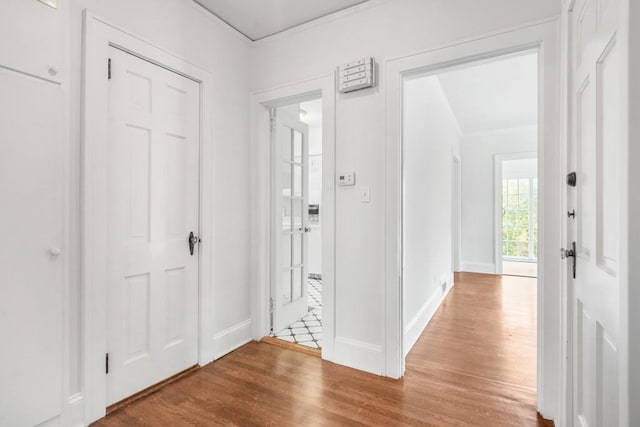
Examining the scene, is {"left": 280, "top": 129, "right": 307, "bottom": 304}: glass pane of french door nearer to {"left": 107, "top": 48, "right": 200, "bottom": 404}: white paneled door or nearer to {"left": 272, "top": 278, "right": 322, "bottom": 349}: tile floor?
{"left": 272, "top": 278, "right": 322, "bottom": 349}: tile floor

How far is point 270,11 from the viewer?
7.66 ft

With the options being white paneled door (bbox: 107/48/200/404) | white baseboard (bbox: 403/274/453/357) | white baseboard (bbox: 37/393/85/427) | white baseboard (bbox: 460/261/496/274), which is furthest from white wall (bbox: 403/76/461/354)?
white baseboard (bbox: 37/393/85/427)

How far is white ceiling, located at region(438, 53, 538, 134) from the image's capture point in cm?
325

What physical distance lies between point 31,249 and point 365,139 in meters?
1.95

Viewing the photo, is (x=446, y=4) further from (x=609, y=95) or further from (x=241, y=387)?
(x=241, y=387)

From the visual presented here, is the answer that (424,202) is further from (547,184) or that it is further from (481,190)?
(481,190)

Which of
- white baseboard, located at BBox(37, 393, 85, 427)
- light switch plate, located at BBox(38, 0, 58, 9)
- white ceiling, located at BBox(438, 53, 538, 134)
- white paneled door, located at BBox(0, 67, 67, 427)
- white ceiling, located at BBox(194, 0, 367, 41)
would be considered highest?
white ceiling, located at BBox(438, 53, 538, 134)

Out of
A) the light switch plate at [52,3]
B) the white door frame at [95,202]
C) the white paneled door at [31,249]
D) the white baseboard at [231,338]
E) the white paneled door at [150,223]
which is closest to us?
the white paneled door at [31,249]

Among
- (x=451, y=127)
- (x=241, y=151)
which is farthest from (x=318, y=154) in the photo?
(x=241, y=151)

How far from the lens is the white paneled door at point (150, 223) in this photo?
5.96ft

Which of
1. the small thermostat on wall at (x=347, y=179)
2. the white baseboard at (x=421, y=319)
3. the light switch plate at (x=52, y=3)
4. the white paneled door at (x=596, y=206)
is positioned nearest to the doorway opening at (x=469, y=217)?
the white baseboard at (x=421, y=319)

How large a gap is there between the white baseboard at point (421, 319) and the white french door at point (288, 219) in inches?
45.2

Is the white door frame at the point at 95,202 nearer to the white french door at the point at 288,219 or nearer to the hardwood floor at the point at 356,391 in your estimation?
the hardwood floor at the point at 356,391

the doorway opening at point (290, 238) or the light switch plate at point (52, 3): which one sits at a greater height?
the light switch plate at point (52, 3)
